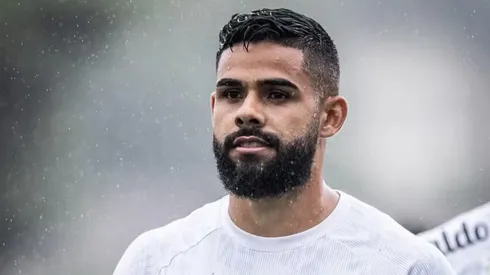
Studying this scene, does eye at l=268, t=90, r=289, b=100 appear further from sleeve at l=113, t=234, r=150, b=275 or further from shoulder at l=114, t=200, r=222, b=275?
sleeve at l=113, t=234, r=150, b=275

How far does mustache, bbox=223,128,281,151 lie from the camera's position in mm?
2164

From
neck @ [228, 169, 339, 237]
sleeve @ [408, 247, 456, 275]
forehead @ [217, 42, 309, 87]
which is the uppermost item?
Answer: forehead @ [217, 42, 309, 87]

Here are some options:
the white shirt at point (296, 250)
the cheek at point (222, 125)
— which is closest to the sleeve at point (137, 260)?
the white shirt at point (296, 250)

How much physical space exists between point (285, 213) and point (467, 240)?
195 centimetres

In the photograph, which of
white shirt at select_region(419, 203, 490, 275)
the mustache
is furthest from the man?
white shirt at select_region(419, 203, 490, 275)

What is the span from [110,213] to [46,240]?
0.55 m

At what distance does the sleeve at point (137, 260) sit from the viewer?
2.33m

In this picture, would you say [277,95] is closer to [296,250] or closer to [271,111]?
[271,111]

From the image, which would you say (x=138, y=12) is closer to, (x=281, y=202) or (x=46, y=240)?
(x=46, y=240)

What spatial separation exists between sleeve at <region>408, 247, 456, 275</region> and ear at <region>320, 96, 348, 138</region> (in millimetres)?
373

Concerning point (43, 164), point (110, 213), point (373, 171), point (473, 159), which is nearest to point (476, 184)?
point (473, 159)

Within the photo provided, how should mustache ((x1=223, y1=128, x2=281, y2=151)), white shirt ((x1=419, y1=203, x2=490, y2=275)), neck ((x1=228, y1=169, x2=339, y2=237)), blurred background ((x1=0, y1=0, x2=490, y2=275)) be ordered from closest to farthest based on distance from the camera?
1. mustache ((x1=223, y1=128, x2=281, y2=151))
2. neck ((x1=228, y1=169, x2=339, y2=237))
3. white shirt ((x1=419, y1=203, x2=490, y2=275))
4. blurred background ((x1=0, y1=0, x2=490, y2=275))

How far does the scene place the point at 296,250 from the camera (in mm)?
2232

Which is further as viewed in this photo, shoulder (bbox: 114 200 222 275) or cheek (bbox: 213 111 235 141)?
shoulder (bbox: 114 200 222 275)
